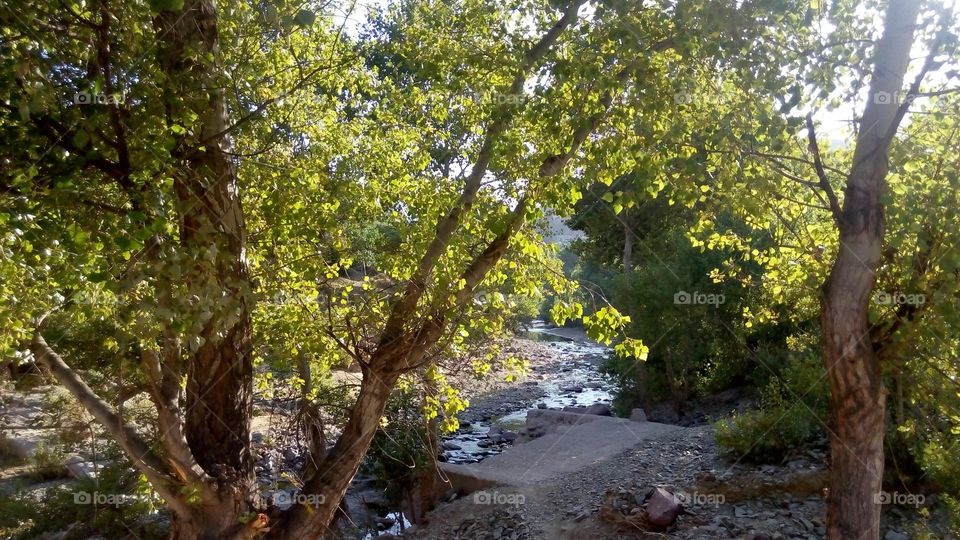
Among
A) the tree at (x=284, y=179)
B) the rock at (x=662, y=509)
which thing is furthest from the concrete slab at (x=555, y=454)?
the tree at (x=284, y=179)

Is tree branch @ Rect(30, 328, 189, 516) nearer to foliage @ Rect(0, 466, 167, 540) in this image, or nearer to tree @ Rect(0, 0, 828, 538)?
tree @ Rect(0, 0, 828, 538)

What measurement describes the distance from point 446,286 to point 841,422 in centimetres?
277

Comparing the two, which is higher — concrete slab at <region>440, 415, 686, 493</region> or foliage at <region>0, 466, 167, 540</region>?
concrete slab at <region>440, 415, 686, 493</region>

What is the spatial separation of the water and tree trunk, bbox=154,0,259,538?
11340mm

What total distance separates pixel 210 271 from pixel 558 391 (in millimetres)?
22292

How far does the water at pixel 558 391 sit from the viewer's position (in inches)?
664

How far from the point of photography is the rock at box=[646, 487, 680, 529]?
904cm

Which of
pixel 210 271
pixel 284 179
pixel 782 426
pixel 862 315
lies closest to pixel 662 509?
pixel 782 426

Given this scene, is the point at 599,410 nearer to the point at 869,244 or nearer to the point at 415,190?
the point at 415,190

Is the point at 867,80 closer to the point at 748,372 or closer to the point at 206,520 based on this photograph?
the point at 206,520

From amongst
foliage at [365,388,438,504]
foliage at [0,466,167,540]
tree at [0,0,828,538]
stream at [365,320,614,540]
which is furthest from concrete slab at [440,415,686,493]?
tree at [0,0,828,538]

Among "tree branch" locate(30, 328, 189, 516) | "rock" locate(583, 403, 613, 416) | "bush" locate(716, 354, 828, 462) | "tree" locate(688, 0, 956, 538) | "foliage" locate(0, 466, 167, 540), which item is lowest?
"foliage" locate(0, 466, 167, 540)

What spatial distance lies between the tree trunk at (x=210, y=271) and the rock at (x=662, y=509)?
5881 mm

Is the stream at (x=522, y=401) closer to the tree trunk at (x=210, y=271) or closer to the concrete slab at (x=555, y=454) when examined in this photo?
the concrete slab at (x=555, y=454)
